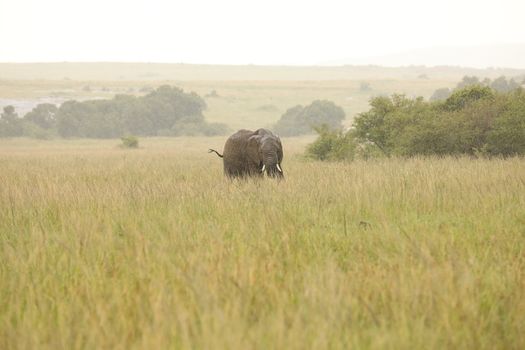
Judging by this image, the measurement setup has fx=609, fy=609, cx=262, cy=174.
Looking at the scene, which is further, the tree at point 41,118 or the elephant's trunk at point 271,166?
the tree at point 41,118

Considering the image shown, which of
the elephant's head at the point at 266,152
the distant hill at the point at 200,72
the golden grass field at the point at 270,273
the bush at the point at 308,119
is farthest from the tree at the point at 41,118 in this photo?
the distant hill at the point at 200,72

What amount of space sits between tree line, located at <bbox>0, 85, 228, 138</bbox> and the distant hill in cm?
7403

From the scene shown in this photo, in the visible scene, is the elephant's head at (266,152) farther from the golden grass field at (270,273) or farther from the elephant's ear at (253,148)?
the golden grass field at (270,273)

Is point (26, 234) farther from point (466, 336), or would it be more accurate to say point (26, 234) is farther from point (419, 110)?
point (419, 110)

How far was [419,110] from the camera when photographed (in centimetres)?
1820

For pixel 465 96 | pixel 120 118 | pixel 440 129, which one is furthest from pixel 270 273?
pixel 120 118

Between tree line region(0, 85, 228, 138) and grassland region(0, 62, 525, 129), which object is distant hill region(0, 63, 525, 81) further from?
tree line region(0, 85, 228, 138)

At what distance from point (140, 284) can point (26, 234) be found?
8.20 feet

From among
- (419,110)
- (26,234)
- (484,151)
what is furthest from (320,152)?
(26,234)

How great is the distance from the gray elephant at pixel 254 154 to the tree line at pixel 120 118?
35408 mm

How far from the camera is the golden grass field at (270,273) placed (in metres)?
2.98

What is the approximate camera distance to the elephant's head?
1067cm

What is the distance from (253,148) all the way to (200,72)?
5197 inches

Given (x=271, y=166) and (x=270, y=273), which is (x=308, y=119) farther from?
(x=270, y=273)
